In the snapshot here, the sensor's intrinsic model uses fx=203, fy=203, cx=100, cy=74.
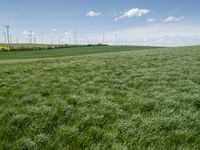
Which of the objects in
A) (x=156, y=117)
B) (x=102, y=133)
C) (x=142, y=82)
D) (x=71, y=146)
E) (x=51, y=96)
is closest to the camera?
(x=71, y=146)

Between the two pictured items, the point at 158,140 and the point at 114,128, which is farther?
the point at 114,128

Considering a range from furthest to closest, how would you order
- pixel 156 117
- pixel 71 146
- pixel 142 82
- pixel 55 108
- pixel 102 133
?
pixel 142 82 < pixel 55 108 < pixel 156 117 < pixel 102 133 < pixel 71 146

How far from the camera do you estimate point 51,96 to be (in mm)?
6047

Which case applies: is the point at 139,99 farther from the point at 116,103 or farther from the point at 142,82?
the point at 142,82

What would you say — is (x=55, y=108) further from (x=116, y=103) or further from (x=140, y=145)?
(x=140, y=145)

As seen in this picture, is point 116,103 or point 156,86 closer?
point 116,103

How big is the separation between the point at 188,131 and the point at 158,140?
751mm

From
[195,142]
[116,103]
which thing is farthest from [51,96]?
[195,142]

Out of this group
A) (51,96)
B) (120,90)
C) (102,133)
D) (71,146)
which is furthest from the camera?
(120,90)

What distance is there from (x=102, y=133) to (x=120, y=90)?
336 centimetres

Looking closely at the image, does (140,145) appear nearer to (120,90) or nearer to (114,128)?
(114,128)

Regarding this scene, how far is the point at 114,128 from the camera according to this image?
3883mm

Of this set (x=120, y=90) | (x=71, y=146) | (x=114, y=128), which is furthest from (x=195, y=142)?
(x=120, y=90)

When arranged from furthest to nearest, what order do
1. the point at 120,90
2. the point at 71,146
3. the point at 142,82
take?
the point at 142,82 → the point at 120,90 → the point at 71,146
